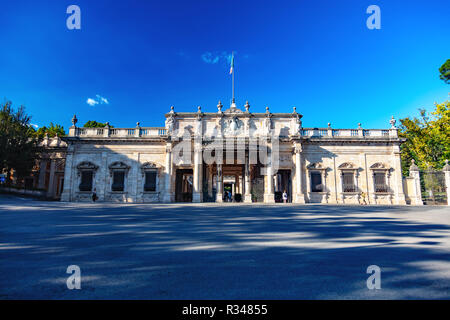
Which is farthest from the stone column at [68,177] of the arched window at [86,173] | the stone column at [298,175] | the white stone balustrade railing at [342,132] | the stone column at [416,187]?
the stone column at [416,187]

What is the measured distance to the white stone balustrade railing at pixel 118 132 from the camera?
24.1 m

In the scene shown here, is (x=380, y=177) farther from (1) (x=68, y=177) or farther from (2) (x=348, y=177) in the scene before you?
(1) (x=68, y=177)

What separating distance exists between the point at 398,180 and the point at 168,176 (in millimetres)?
23065

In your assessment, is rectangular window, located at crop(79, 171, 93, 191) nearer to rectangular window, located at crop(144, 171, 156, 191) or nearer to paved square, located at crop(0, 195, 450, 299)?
rectangular window, located at crop(144, 171, 156, 191)

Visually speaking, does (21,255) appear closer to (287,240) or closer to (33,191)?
(287,240)

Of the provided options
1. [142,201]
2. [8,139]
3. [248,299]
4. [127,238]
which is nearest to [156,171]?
[142,201]

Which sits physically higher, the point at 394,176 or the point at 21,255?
the point at 394,176

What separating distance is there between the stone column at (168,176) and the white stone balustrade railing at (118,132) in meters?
2.38

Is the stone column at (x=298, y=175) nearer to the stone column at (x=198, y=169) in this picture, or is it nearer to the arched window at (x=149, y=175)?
the stone column at (x=198, y=169)

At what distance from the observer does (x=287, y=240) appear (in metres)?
5.20

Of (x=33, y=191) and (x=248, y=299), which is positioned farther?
(x=33, y=191)
